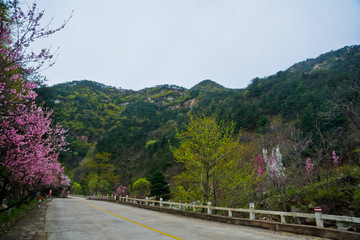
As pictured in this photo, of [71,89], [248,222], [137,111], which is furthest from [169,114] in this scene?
[248,222]

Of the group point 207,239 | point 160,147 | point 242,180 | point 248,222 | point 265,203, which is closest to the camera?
→ point 207,239

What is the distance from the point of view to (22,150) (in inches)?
383

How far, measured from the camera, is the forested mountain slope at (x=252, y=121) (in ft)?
73.9

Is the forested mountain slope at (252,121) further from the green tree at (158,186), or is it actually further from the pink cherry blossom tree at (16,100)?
the pink cherry blossom tree at (16,100)

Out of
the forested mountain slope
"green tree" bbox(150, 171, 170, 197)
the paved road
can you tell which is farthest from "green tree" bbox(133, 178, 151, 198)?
the paved road

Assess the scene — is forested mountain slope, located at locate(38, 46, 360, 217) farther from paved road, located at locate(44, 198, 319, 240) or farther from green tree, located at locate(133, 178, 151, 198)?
paved road, located at locate(44, 198, 319, 240)

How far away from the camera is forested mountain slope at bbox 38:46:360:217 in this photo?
2253 cm

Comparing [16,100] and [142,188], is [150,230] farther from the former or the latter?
A: [142,188]

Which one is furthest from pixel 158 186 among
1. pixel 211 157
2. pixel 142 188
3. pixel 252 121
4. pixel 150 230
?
pixel 252 121

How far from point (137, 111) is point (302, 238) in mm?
135469

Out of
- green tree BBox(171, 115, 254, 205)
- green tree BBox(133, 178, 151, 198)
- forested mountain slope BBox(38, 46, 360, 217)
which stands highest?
forested mountain slope BBox(38, 46, 360, 217)

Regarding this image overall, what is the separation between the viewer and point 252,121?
60.9 meters

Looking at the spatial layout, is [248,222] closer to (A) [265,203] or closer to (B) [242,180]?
(B) [242,180]

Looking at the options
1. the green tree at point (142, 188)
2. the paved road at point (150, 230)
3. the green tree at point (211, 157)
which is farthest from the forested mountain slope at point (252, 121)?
the paved road at point (150, 230)
